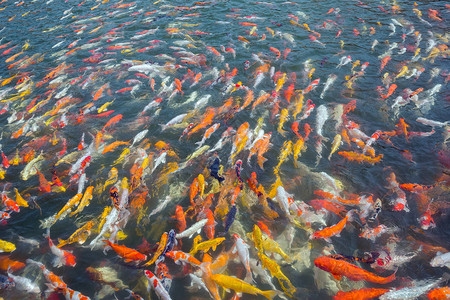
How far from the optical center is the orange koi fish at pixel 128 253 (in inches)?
Result: 200

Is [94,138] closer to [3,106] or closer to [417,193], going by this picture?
[3,106]

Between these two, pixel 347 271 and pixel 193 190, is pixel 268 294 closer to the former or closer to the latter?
pixel 347 271

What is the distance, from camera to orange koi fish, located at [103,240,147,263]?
5.07m

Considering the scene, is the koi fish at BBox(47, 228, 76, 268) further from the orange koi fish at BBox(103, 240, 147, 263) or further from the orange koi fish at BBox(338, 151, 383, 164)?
the orange koi fish at BBox(338, 151, 383, 164)

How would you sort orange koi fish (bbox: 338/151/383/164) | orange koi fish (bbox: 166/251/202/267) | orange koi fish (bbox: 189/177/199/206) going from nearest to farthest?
orange koi fish (bbox: 166/251/202/267) → orange koi fish (bbox: 189/177/199/206) → orange koi fish (bbox: 338/151/383/164)

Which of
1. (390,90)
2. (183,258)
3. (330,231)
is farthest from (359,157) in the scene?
(183,258)

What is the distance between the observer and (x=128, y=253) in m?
5.11

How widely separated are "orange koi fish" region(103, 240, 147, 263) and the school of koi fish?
0.9 inches

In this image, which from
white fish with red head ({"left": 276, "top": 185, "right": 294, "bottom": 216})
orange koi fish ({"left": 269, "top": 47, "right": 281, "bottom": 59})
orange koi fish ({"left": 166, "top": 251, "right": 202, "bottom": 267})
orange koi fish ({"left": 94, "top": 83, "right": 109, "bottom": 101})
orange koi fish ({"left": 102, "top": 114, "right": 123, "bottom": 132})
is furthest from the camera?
orange koi fish ({"left": 269, "top": 47, "right": 281, "bottom": 59})

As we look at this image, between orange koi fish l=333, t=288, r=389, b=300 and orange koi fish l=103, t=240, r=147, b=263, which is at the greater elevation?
orange koi fish l=103, t=240, r=147, b=263

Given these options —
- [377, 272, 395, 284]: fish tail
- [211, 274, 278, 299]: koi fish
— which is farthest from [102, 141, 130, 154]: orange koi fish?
[377, 272, 395, 284]: fish tail

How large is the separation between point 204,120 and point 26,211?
5.14 m

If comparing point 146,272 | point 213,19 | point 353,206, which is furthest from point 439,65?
point 146,272

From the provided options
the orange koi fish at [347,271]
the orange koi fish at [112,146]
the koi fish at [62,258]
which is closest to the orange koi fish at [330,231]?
the orange koi fish at [347,271]
